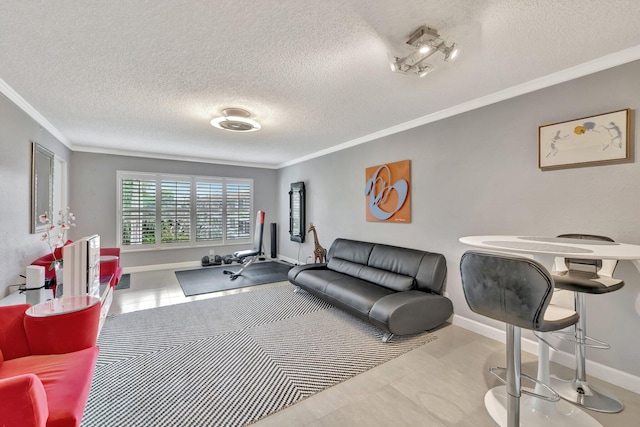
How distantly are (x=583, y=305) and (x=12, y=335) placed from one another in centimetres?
376

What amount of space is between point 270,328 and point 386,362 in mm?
1323

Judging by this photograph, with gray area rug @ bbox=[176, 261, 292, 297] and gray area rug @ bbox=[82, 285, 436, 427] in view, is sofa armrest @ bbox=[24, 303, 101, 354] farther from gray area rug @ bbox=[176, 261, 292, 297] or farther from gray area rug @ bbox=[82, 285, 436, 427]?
gray area rug @ bbox=[176, 261, 292, 297]

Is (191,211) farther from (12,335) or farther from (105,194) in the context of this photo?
(12,335)

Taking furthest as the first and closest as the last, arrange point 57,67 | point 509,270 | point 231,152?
point 231,152
point 57,67
point 509,270

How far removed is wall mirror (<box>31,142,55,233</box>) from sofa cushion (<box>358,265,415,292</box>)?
164 inches

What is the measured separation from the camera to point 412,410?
69.4 inches

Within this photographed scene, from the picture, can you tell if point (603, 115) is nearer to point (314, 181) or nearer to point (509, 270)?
point (509, 270)

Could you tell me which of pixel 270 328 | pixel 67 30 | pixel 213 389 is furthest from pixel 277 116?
pixel 213 389

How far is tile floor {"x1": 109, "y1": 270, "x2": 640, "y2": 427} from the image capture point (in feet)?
Answer: 5.51

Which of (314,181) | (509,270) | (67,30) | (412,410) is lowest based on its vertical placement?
(412,410)

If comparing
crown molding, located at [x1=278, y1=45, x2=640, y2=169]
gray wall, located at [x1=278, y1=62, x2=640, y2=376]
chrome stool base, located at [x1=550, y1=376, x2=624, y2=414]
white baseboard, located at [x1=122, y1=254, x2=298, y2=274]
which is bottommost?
chrome stool base, located at [x1=550, y1=376, x2=624, y2=414]

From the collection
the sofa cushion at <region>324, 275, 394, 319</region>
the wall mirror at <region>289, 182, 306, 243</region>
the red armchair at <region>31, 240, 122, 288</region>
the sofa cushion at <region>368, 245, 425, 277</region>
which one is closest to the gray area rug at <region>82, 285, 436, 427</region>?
the sofa cushion at <region>324, 275, 394, 319</region>

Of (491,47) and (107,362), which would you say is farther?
(107,362)

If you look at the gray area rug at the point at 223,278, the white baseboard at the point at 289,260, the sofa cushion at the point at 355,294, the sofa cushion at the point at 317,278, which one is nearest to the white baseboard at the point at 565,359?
the sofa cushion at the point at 355,294
